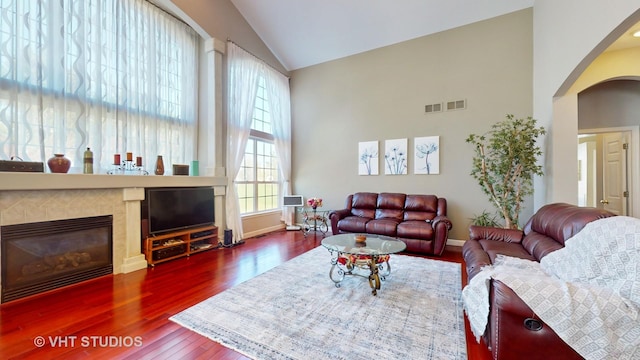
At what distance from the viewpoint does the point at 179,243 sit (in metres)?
3.77

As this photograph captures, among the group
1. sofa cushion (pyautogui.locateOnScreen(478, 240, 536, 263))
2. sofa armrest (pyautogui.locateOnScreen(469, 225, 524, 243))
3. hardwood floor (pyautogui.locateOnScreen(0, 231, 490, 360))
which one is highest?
sofa armrest (pyautogui.locateOnScreen(469, 225, 524, 243))

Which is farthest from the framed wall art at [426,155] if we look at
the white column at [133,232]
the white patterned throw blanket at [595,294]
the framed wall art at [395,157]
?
the white column at [133,232]

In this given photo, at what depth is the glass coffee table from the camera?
2629 mm

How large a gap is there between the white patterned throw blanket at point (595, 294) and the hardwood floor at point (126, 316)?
0.57m

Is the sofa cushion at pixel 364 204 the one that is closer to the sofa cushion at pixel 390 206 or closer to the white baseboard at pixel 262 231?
the sofa cushion at pixel 390 206

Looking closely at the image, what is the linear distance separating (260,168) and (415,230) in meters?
3.54

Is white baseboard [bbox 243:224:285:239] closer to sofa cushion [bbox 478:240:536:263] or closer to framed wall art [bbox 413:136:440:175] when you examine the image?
framed wall art [bbox 413:136:440:175]

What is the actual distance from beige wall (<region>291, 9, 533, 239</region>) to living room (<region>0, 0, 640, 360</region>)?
2 centimetres

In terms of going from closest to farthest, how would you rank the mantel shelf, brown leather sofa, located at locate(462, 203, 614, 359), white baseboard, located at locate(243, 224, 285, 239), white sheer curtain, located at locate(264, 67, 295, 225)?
brown leather sofa, located at locate(462, 203, 614, 359), the mantel shelf, white baseboard, located at locate(243, 224, 285, 239), white sheer curtain, located at locate(264, 67, 295, 225)

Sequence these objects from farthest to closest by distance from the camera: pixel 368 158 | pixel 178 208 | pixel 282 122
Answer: pixel 282 122 < pixel 368 158 < pixel 178 208

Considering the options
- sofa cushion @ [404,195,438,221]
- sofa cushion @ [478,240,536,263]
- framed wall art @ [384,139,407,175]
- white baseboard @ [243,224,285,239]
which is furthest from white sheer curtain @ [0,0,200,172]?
sofa cushion @ [478,240,536,263]

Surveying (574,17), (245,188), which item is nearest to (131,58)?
(245,188)

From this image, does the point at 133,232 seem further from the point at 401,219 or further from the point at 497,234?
the point at 497,234

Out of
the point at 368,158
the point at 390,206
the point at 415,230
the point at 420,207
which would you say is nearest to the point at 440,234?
the point at 415,230
